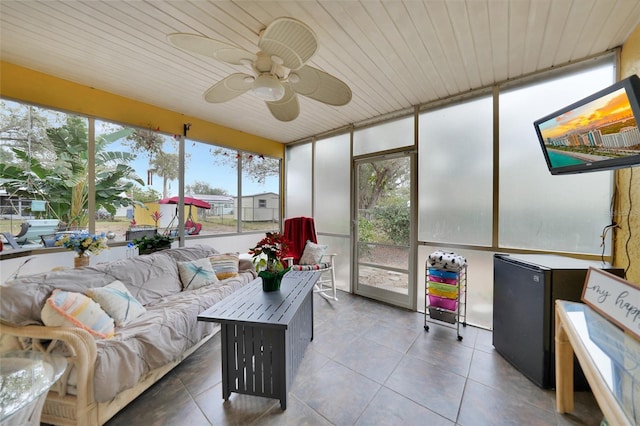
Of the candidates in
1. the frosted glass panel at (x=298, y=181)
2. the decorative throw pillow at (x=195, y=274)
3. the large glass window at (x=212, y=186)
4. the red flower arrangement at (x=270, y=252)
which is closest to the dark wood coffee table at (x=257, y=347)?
the red flower arrangement at (x=270, y=252)

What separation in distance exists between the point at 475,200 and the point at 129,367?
11.0ft

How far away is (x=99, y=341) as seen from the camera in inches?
57.5

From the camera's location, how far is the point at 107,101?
8.95ft

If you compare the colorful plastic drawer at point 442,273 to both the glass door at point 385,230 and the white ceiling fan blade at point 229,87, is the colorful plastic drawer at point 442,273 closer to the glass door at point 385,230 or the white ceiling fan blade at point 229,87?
the glass door at point 385,230

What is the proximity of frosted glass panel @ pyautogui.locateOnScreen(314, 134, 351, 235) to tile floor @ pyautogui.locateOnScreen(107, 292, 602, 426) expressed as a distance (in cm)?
203

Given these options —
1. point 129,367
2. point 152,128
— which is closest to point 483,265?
point 129,367

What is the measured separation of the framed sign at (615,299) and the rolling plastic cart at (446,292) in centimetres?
120

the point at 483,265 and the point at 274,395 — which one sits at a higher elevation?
the point at 483,265

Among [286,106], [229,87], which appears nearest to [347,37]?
[286,106]

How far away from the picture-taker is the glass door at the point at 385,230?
3238mm

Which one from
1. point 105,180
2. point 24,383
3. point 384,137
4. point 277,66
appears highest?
point 384,137

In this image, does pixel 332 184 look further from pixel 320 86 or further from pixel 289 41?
pixel 289 41

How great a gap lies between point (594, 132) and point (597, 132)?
0.02 m

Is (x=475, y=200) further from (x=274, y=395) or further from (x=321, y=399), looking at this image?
A: (x=274, y=395)
